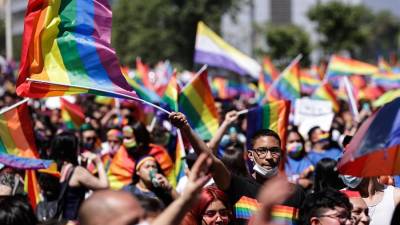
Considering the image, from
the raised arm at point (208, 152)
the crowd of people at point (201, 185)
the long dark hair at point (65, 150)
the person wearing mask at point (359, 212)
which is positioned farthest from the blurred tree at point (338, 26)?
the raised arm at point (208, 152)

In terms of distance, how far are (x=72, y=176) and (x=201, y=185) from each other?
3402 millimetres

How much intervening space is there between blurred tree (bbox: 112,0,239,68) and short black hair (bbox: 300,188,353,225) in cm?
4660


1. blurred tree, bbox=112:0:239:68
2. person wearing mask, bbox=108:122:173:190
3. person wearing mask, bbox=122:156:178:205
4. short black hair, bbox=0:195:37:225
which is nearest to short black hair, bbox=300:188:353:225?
short black hair, bbox=0:195:37:225

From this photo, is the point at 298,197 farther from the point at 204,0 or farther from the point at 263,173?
the point at 204,0

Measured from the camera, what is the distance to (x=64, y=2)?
19.7 ft

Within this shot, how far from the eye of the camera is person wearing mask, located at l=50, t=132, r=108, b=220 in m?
6.47

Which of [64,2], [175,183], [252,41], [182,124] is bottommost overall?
[252,41]

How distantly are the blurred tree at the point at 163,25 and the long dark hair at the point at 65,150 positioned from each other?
43.8 meters

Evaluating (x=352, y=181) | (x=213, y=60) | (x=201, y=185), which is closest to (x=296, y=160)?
(x=352, y=181)

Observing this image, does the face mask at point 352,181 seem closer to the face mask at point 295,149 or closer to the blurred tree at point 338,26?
the face mask at point 295,149

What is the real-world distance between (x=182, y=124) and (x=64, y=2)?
6.10ft

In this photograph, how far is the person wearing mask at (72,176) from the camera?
647 cm

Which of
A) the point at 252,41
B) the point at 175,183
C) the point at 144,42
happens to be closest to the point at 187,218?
the point at 175,183

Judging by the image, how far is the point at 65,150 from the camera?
6.79 m
